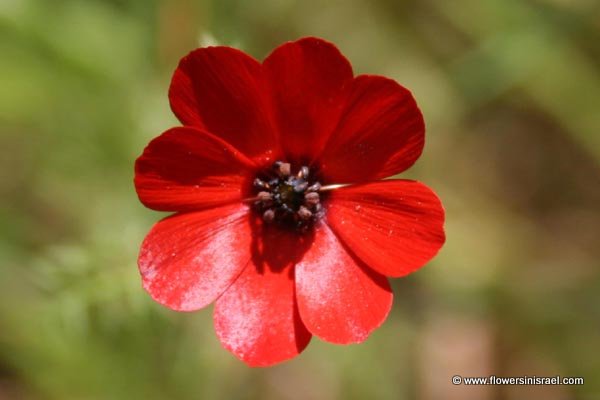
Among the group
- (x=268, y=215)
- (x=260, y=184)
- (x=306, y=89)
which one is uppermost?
(x=306, y=89)

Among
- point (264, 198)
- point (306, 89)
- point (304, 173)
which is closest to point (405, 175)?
point (304, 173)

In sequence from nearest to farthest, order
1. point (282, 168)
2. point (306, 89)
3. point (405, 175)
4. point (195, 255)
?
point (306, 89) < point (195, 255) < point (282, 168) < point (405, 175)

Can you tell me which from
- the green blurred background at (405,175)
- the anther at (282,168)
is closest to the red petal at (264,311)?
the anther at (282,168)

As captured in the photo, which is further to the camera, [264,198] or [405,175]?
[405,175]

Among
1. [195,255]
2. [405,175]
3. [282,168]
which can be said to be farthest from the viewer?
[405,175]

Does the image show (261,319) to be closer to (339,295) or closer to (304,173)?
(339,295)

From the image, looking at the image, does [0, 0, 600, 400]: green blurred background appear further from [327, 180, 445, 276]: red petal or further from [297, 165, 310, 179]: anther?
[327, 180, 445, 276]: red petal

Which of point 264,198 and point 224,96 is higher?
point 224,96

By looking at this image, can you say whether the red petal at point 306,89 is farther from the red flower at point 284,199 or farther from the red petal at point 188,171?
the red petal at point 188,171

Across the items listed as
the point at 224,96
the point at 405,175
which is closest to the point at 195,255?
the point at 224,96
